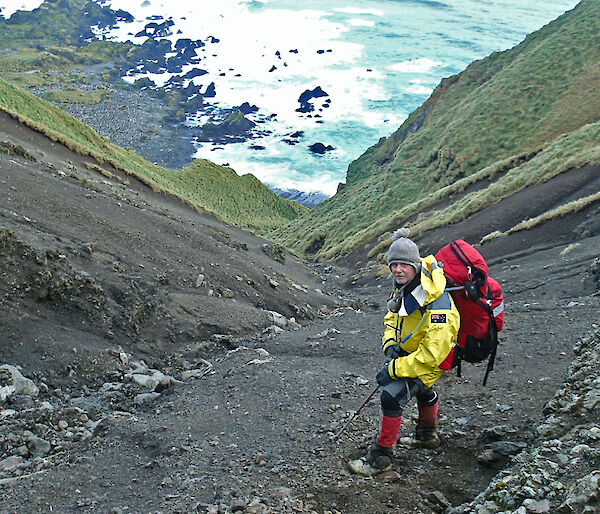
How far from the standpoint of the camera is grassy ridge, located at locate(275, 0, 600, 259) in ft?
143

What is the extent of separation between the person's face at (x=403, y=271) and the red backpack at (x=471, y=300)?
42 centimetres

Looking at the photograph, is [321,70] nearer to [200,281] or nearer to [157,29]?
[157,29]

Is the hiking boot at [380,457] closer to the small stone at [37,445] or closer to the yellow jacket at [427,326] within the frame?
the yellow jacket at [427,326]

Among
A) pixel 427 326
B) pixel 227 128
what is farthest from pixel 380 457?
pixel 227 128

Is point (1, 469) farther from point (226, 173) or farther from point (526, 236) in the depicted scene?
point (226, 173)

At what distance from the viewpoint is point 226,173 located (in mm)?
69438

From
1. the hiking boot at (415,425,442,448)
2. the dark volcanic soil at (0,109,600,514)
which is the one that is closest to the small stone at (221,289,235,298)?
the dark volcanic soil at (0,109,600,514)

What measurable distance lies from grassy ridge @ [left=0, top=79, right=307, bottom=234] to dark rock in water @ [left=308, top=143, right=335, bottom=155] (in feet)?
117

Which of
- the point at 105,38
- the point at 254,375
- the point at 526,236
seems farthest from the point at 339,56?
the point at 254,375

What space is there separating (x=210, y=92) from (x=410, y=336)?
5379 inches

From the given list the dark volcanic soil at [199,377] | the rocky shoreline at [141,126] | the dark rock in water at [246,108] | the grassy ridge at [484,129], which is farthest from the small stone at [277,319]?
the dark rock in water at [246,108]

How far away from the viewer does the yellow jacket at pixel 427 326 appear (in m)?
5.90

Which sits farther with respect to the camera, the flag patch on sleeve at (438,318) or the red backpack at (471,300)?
the red backpack at (471,300)

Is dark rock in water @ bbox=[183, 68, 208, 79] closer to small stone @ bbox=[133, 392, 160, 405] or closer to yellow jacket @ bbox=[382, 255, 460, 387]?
small stone @ bbox=[133, 392, 160, 405]
